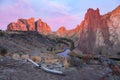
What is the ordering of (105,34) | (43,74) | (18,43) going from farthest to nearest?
(18,43) < (105,34) < (43,74)

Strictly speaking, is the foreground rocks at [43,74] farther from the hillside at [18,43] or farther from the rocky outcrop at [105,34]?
the hillside at [18,43]

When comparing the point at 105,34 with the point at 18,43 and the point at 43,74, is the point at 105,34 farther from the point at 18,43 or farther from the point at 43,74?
the point at 43,74

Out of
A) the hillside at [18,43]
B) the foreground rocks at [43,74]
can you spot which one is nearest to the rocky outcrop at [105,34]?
the hillside at [18,43]

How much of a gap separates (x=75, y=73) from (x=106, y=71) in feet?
11.6

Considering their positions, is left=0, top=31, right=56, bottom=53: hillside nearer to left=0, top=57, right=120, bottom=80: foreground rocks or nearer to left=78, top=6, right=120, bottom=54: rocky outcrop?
left=78, top=6, right=120, bottom=54: rocky outcrop

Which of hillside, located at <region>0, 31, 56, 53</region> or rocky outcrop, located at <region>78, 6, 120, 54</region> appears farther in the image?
hillside, located at <region>0, 31, 56, 53</region>

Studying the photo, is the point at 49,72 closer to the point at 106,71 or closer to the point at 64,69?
the point at 64,69

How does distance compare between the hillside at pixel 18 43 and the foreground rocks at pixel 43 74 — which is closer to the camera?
the foreground rocks at pixel 43 74

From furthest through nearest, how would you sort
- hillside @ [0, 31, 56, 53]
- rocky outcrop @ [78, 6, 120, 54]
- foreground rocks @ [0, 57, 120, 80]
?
hillside @ [0, 31, 56, 53] → rocky outcrop @ [78, 6, 120, 54] → foreground rocks @ [0, 57, 120, 80]

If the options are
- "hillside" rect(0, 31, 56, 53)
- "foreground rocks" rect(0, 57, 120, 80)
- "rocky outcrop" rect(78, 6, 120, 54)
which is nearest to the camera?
"foreground rocks" rect(0, 57, 120, 80)

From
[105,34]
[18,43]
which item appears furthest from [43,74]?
[18,43]

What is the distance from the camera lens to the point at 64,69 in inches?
789

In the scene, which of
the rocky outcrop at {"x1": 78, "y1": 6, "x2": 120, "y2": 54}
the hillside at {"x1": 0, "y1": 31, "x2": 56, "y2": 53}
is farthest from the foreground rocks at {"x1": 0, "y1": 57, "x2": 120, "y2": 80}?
the hillside at {"x1": 0, "y1": 31, "x2": 56, "y2": 53}

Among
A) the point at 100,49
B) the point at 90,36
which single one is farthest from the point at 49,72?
the point at 90,36
